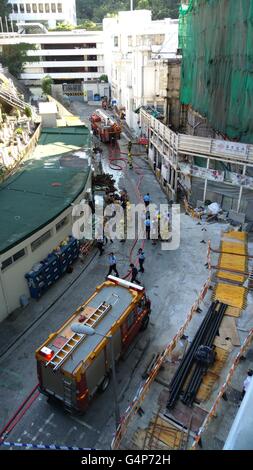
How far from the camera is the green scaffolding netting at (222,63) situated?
1991 cm

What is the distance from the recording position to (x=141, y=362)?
1287 cm

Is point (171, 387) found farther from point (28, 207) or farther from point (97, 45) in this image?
point (97, 45)

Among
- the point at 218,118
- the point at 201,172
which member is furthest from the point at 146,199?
the point at 218,118

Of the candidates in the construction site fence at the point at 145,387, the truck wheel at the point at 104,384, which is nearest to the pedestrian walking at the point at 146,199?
the construction site fence at the point at 145,387

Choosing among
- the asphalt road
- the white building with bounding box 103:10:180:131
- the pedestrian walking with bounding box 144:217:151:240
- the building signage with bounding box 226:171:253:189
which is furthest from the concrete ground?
the white building with bounding box 103:10:180:131

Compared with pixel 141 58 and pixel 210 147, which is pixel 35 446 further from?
pixel 141 58

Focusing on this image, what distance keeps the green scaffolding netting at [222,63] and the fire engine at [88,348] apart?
44.7 ft

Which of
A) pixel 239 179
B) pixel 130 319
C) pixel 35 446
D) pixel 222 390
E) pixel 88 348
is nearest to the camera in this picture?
pixel 35 446

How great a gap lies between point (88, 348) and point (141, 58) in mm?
34611

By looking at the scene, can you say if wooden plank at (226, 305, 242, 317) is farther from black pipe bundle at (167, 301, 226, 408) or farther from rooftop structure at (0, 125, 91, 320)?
rooftop structure at (0, 125, 91, 320)

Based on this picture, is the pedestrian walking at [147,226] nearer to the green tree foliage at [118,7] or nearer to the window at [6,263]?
the window at [6,263]

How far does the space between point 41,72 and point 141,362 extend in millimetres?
73074

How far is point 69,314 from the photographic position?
1525 centimetres
